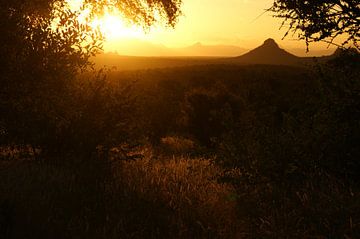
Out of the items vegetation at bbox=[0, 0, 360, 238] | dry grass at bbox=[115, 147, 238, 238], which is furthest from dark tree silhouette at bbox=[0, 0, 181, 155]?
dry grass at bbox=[115, 147, 238, 238]

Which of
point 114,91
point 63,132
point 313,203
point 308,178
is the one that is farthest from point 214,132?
Answer: point 313,203

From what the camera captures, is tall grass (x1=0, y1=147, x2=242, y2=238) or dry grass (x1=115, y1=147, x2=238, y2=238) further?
dry grass (x1=115, y1=147, x2=238, y2=238)

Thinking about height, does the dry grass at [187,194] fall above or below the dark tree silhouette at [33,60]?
below

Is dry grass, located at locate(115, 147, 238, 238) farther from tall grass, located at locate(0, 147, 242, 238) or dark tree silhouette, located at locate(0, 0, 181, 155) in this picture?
dark tree silhouette, located at locate(0, 0, 181, 155)

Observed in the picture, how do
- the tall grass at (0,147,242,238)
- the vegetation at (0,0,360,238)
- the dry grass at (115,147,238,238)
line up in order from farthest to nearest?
the dry grass at (115,147,238,238) < the vegetation at (0,0,360,238) < the tall grass at (0,147,242,238)

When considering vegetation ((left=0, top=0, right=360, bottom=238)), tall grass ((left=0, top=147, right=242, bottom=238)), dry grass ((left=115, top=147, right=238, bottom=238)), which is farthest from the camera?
dry grass ((left=115, top=147, right=238, bottom=238))

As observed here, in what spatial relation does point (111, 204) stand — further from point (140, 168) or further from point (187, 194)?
point (140, 168)

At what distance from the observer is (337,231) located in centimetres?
416

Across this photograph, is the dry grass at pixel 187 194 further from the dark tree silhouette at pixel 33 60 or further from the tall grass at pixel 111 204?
the dark tree silhouette at pixel 33 60

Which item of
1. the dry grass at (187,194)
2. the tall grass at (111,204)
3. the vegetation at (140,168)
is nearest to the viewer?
the tall grass at (111,204)

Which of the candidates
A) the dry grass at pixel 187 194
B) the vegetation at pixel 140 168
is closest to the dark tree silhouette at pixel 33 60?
the vegetation at pixel 140 168

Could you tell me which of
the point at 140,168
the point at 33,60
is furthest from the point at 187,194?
the point at 33,60

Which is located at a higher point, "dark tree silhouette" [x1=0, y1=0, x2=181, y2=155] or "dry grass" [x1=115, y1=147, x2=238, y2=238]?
"dark tree silhouette" [x1=0, y1=0, x2=181, y2=155]

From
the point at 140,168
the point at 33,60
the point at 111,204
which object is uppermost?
the point at 33,60
